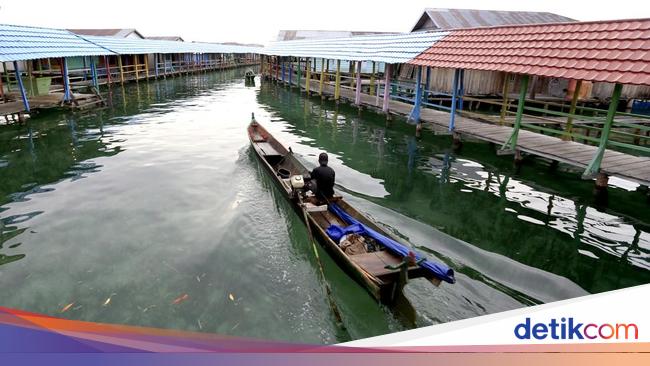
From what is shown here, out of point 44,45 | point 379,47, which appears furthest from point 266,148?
point 44,45

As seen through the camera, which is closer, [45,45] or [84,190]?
[84,190]

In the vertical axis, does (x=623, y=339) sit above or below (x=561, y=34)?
below

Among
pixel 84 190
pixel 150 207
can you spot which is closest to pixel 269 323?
pixel 150 207

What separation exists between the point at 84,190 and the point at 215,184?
355cm

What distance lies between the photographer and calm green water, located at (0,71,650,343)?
21.8 feet

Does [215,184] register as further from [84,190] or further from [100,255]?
[100,255]

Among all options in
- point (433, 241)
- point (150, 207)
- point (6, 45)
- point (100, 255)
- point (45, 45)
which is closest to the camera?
point (100, 255)

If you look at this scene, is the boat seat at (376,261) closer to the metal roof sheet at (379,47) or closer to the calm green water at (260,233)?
the calm green water at (260,233)

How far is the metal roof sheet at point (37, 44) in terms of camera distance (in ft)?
58.7

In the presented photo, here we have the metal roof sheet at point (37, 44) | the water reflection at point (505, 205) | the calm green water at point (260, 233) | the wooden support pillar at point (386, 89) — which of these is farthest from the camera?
the wooden support pillar at point (386, 89)

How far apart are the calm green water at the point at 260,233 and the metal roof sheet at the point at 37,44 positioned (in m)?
4.14

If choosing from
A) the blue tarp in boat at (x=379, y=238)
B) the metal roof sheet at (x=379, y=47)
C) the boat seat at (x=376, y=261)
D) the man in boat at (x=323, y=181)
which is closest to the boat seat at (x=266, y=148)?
the man in boat at (x=323, y=181)

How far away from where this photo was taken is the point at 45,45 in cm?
2139

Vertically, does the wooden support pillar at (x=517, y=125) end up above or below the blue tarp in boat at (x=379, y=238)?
→ above
